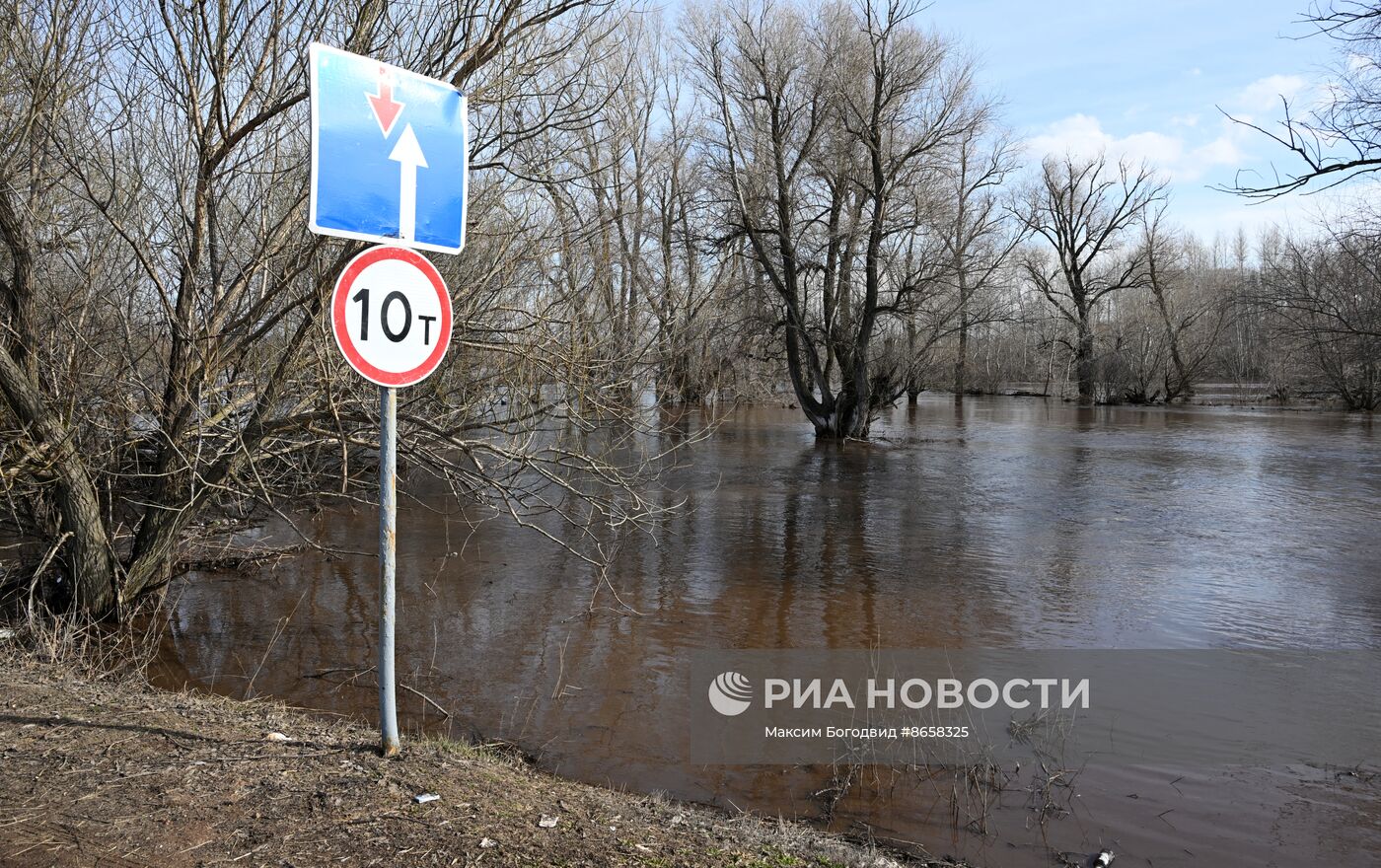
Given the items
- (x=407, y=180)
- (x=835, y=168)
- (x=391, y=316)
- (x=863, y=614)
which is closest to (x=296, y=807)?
(x=391, y=316)

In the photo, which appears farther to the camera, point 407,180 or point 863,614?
point 863,614

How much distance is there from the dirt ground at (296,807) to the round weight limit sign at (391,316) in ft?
5.51

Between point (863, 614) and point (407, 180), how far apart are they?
6.49m

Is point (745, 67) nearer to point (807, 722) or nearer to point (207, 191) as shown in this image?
point (207, 191)

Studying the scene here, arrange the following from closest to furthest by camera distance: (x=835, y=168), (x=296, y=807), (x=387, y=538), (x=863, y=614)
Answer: (x=296, y=807)
(x=387, y=538)
(x=863, y=614)
(x=835, y=168)

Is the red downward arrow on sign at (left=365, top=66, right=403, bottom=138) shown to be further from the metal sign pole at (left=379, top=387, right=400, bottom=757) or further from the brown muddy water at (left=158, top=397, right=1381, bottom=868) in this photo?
the brown muddy water at (left=158, top=397, right=1381, bottom=868)

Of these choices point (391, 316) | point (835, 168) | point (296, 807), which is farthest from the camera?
point (835, 168)

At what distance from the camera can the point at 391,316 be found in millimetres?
3707

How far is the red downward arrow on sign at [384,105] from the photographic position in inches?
148

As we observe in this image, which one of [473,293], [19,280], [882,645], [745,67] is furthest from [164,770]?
[745,67]

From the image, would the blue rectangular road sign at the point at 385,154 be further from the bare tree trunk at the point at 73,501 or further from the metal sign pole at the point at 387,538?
the bare tree trunk at the point at 73,501

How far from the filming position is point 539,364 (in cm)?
743

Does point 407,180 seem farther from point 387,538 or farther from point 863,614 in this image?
point 863,614

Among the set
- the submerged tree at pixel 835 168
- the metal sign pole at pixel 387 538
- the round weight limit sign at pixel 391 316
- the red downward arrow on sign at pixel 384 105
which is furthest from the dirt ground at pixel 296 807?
the submerged tree at pixel 835 168
